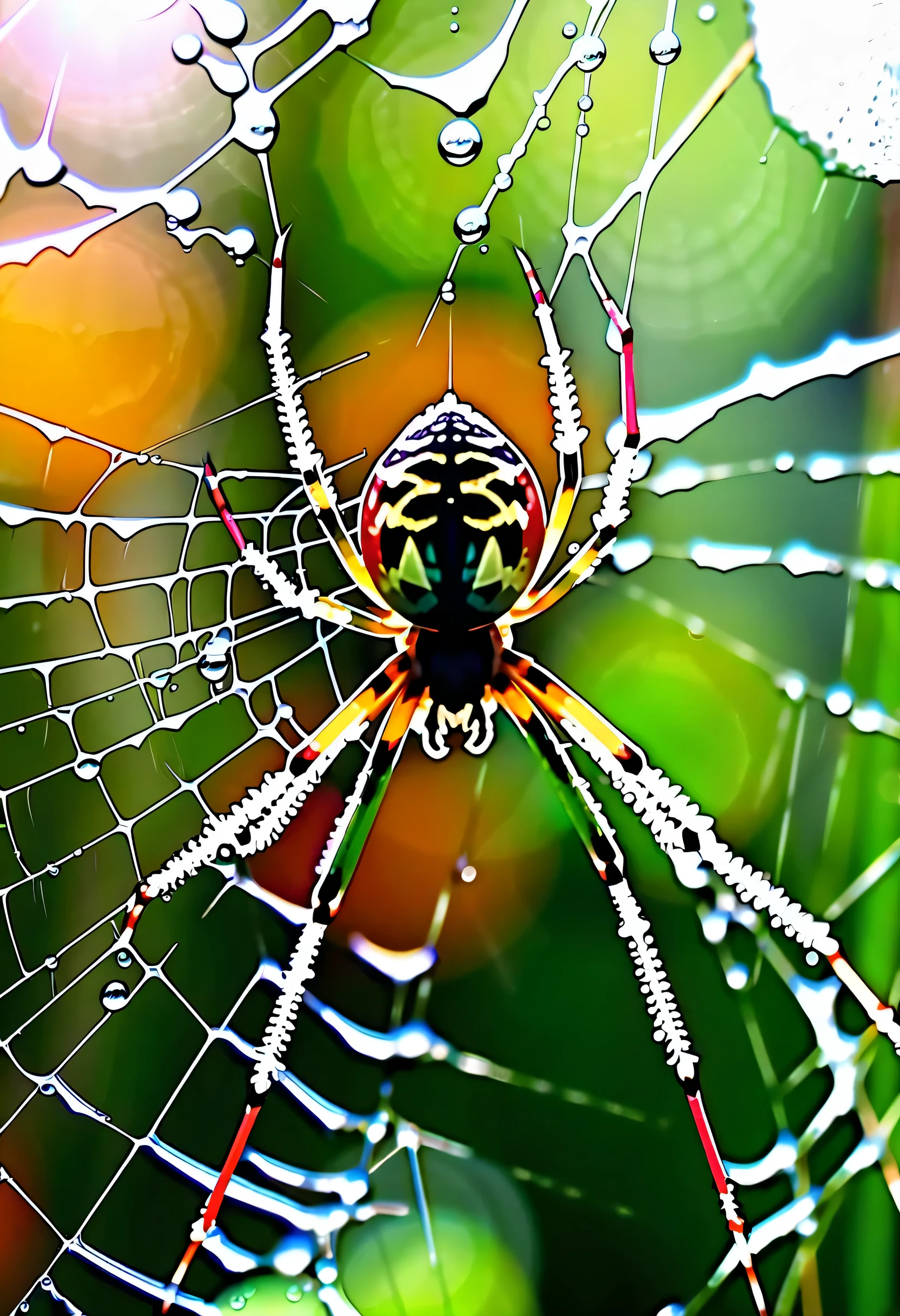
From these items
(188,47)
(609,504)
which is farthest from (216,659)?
(188,47)

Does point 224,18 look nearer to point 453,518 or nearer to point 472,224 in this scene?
point 472,224

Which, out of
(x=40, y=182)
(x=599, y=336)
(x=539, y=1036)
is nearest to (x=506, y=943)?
(x=539, y=1036)

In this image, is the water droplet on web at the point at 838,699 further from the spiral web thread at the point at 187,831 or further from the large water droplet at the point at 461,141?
the large water droplet at the point at 461,141

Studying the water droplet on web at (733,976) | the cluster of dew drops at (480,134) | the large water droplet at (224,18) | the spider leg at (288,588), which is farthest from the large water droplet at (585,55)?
the water droplet on web at (733,976)

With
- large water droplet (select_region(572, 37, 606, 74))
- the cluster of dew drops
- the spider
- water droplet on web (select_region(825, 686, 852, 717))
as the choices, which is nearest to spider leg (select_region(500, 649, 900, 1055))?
the spider

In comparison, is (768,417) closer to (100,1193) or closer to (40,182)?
(40,182)

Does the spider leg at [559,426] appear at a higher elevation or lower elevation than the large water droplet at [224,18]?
lower
